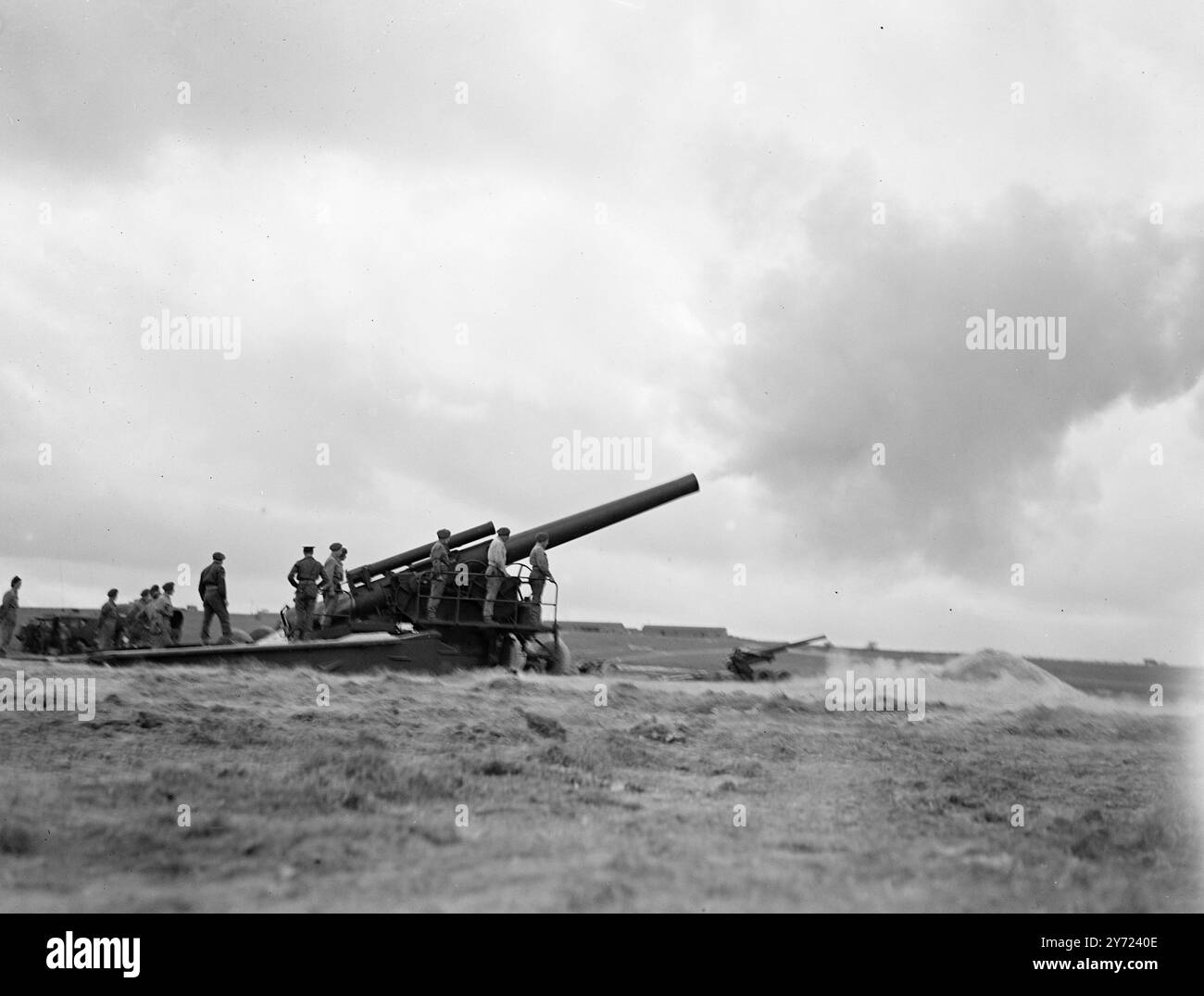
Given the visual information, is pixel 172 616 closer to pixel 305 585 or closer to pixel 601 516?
pixel 305 585

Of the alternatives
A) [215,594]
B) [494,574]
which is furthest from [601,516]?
[215,594]

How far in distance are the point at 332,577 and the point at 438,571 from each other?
1.60 meters

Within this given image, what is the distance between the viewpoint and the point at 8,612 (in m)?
18.1

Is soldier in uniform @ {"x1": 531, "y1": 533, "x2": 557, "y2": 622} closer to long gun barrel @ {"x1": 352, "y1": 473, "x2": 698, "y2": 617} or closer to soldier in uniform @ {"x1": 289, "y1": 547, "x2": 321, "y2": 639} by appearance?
long gun barrel @ {"x1": 352, "y1": 473, "x2": 698, "y2": 617}

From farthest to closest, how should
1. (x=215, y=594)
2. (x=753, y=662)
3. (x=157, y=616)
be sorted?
A: (x=753, y=662)
(x=157, y=616)
(x=215, y=594)

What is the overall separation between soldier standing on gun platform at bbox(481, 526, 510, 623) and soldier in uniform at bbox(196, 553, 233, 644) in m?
3.82

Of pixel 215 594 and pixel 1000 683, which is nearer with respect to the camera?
pixel 215 594

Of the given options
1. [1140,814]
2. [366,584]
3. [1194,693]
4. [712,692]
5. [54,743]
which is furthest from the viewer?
[366,584]

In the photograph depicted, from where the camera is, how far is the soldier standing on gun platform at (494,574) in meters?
17.6

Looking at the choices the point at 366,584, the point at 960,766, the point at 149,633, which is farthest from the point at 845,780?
the point at 149,633

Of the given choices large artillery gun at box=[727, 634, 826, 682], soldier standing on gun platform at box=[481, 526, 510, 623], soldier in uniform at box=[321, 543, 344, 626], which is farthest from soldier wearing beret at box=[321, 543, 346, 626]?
large artillery gun at box=[727, 634, 826, 682]

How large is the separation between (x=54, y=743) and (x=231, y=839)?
4240 mm
